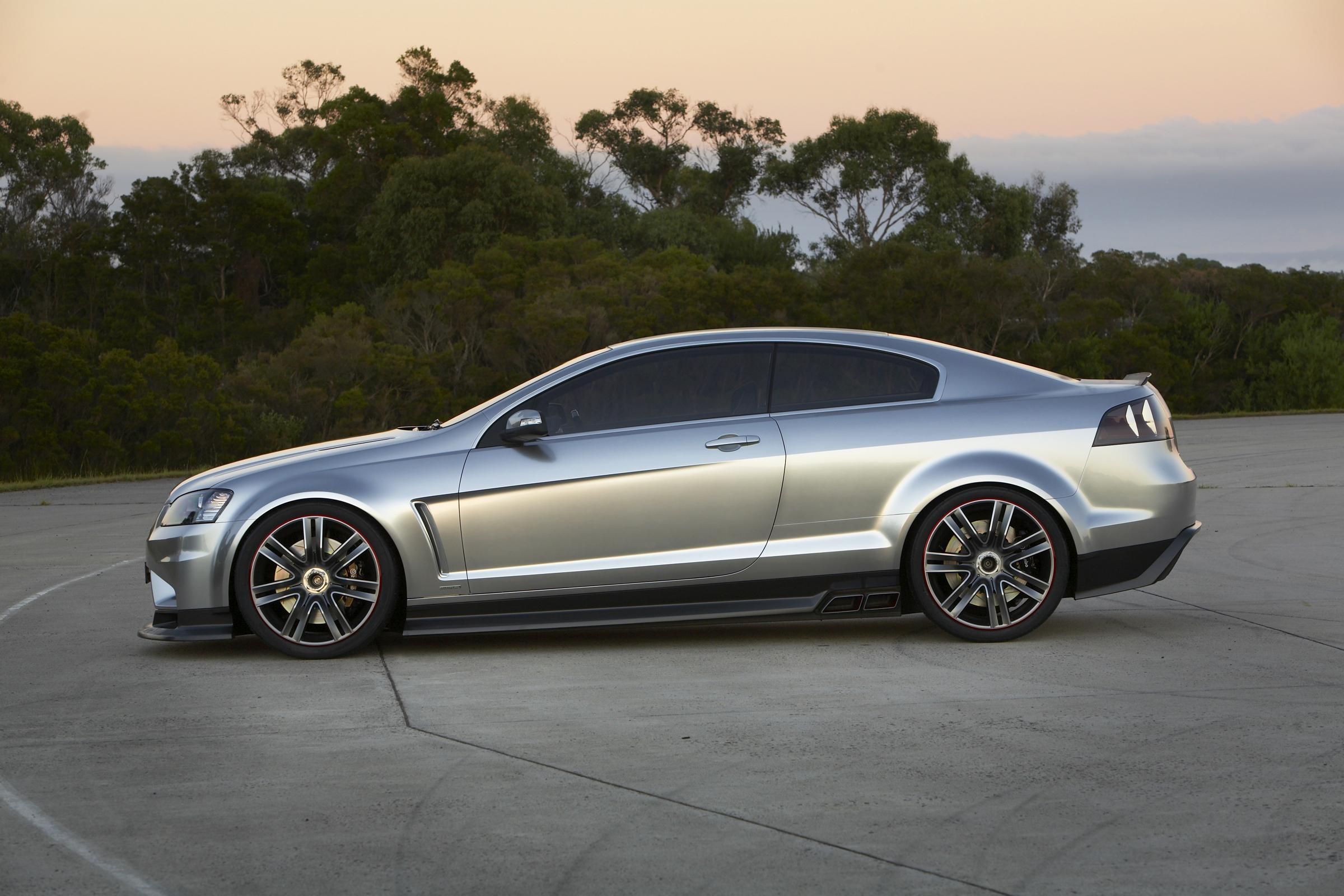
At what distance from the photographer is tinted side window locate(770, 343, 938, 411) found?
775 cm

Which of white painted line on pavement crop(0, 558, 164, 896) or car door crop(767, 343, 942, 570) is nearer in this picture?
white painted line on pavement crop(0, 558, 164, 896)

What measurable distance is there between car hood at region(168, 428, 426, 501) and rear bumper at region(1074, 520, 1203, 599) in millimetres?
3450

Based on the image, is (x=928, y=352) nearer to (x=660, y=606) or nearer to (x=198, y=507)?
(x=660, y=606)

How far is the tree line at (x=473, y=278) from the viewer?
32.7m

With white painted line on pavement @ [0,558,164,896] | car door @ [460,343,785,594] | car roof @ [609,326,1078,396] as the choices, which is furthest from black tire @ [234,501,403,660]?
white painted line on pavement @ [0,558,164,896]

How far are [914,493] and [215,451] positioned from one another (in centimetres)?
2517

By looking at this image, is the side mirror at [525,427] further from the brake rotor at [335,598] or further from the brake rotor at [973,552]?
the brake rotor at [973,552]

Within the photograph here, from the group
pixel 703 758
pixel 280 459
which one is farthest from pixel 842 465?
pixel 280 459

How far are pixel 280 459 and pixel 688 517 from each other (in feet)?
7.08

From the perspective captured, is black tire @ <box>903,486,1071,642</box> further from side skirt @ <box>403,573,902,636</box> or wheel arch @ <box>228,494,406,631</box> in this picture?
wheel arch @ <box>228,494,406,631</box>

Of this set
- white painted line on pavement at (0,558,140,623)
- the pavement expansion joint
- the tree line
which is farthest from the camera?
the tree line

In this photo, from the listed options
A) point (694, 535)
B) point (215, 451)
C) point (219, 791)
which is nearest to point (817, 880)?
point (219, 791)

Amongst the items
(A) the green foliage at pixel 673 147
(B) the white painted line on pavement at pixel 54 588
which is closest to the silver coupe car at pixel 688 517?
(B) the white painted line on pavement at pixel 54 588

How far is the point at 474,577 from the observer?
7.49m
